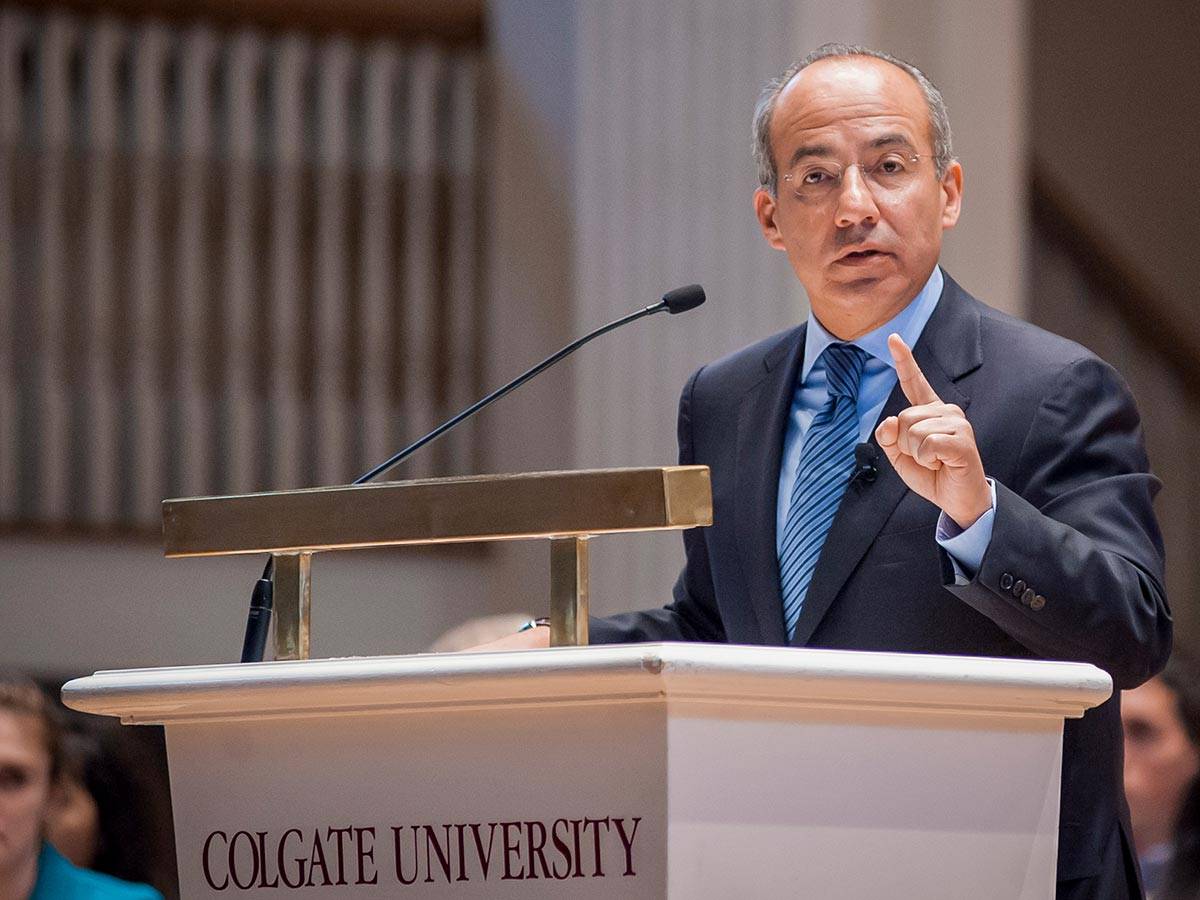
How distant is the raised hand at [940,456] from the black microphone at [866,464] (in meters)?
0.19

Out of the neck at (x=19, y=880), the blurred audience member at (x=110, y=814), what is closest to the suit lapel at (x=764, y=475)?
the neck at (x=19, y=880)

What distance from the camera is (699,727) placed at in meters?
1.47

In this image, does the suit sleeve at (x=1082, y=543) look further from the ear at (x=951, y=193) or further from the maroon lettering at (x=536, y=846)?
the maroon lettering at (x=536, y=846)

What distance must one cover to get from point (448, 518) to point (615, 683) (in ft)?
0.92

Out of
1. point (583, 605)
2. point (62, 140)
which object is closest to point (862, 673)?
point (583, 605)

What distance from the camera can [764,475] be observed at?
214 centimetres

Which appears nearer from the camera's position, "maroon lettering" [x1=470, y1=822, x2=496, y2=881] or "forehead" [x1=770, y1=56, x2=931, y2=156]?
"maroon lettering" [x1=470, y1=822, x2=496, y2=881]

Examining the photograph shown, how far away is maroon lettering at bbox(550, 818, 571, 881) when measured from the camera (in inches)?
58.8

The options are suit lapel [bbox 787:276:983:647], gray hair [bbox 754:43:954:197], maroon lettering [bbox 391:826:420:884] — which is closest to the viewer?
maroon lettering [bbox 391:826:420:884]

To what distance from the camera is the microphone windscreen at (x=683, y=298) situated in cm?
211

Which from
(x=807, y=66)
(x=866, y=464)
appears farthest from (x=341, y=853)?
(x=807, y=66)

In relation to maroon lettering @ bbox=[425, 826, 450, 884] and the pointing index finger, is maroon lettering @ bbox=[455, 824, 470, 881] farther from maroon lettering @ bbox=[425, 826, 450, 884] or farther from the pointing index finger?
the pointing index finger

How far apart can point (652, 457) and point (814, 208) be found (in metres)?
3.13

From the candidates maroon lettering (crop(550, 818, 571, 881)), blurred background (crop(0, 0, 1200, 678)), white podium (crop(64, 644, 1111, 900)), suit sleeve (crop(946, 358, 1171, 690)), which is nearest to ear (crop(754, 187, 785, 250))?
suit sleeve (crop(946, 358, 1171, 690))
